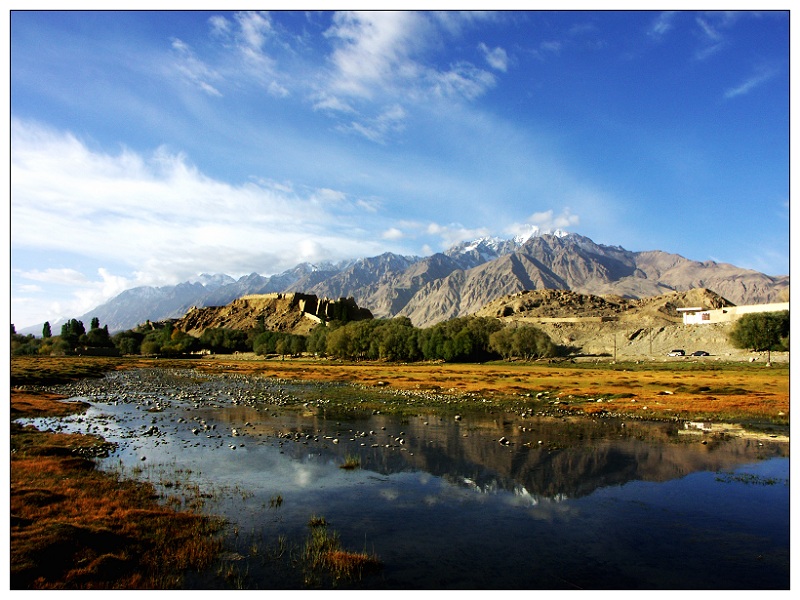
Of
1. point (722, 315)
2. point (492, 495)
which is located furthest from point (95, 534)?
point (722, 315)

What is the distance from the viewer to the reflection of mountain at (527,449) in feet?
66.1

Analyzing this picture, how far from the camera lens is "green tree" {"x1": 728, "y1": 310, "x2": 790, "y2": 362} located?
91312mm

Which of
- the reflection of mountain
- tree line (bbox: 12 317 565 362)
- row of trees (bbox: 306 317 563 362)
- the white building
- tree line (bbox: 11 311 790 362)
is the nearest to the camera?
the reflection of mountain

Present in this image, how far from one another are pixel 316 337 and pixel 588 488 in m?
142

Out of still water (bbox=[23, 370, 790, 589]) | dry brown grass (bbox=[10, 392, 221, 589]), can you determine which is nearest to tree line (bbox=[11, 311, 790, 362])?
still water (bbox=[23, 370, 790, 589])

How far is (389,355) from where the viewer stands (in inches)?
5044

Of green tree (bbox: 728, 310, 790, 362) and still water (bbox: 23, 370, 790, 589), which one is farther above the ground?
green tree (bbox: 728, 310, 790, 362)

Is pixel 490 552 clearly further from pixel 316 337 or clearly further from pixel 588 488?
pixel 316 337

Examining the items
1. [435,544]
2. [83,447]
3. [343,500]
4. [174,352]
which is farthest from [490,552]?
[174,352]

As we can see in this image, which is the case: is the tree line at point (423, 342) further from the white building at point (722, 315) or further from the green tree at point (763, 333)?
the white building at point (722, 315)

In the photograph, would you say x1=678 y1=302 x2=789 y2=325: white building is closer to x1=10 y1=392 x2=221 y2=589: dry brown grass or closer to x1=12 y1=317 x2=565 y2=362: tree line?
x1=12 y1=317 x2=565 y2=362: tree line

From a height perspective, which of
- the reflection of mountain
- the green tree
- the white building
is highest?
the white building

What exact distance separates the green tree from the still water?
7683cm

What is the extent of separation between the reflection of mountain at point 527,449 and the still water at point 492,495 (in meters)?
0.13
